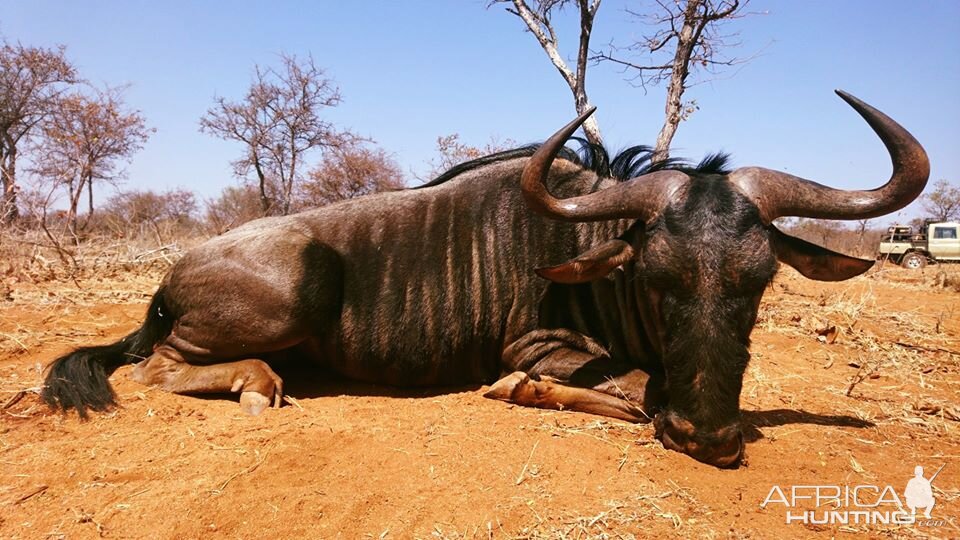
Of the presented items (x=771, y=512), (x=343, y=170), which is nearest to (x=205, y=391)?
(x=771, y=512)

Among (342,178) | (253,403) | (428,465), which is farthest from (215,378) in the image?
(342,178)

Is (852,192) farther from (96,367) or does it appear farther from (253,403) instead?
(96,367)

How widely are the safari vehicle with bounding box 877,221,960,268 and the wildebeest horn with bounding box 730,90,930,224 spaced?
875 inches

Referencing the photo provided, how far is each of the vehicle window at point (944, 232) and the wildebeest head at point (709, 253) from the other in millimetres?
24606

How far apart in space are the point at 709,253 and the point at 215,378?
308cm

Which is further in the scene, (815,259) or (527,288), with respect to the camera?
(527,288)

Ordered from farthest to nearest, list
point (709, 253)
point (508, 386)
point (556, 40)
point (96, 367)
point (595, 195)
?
point (556, 40), point (96, 367), point (508, 386), point (595, 195), point (709, 253)

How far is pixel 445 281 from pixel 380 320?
1.72 ft

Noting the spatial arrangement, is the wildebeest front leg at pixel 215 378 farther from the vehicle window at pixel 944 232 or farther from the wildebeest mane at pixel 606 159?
the vehicle window at pixel 944 232

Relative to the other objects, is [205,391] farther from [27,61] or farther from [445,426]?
[27,61]

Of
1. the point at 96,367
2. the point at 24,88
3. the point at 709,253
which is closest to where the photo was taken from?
the point at 709,253

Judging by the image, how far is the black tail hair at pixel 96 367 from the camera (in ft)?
10.6

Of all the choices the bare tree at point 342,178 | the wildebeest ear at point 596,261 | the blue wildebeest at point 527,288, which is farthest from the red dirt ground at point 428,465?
the bare tree at point 342,178

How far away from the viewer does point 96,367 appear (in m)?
3.63
